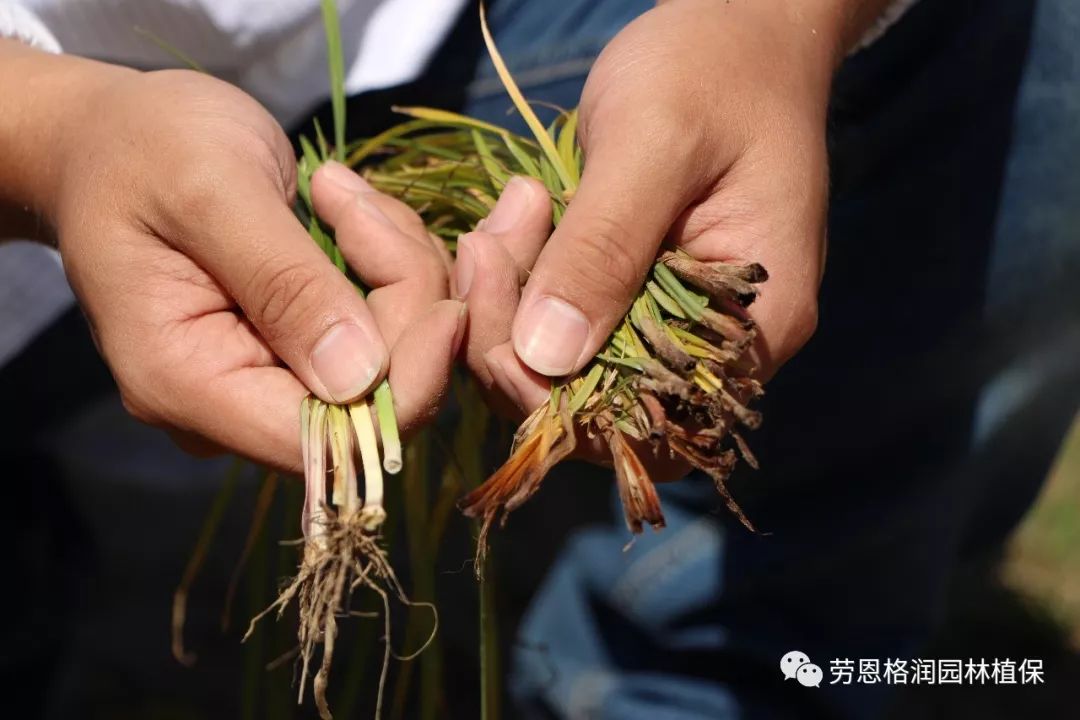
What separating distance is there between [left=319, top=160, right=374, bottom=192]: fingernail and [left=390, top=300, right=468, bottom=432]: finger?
0.59 ft

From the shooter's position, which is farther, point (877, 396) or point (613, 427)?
point (877, 396)

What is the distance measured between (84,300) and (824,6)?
0.73m

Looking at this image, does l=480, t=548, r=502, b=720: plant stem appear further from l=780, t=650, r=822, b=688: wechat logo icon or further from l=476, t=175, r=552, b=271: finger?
l=780, t=650, r=822, b=688: wechat logo icon

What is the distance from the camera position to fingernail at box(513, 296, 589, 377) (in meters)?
0.78

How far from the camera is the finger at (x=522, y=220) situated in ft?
2.85

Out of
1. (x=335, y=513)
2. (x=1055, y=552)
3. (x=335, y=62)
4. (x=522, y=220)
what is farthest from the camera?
(x=1055, y=552)

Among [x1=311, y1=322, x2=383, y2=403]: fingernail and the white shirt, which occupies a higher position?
the white shirt

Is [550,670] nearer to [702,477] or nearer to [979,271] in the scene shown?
[702,477]

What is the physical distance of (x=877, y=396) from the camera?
1288mm

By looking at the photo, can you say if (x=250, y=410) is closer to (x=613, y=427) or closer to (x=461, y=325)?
(x=461, y=325)

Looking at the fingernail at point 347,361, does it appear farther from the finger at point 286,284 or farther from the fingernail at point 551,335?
the fingernail at point 551,335

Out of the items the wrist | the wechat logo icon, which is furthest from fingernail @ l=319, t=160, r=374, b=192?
the wechat logo icon

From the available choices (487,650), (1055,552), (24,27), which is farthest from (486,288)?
(1055,552)

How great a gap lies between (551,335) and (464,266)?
4.7 inches
